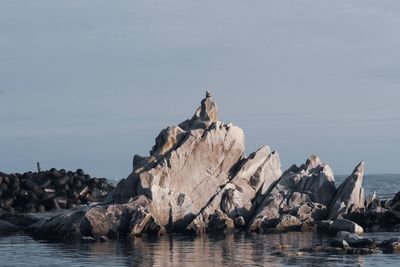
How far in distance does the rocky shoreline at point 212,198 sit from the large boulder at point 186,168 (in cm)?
6

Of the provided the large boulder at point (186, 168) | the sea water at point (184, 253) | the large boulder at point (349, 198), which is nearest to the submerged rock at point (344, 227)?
the sea water at point (184, 253)

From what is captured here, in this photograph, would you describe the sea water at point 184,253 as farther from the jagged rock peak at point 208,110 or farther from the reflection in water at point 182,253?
the jagged rock peak at point 208,110

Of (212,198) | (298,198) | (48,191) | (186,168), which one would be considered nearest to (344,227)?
(298,198)

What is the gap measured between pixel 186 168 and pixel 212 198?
241 centimetres

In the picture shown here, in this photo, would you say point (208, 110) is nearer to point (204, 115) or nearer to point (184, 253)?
point (204, 115)

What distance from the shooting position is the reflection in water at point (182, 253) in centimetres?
4662

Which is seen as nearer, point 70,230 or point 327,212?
point 70,230

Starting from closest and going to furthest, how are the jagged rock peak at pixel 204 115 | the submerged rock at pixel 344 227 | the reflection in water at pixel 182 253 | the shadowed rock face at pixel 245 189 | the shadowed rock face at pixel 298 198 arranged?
the reflection in water at pixel 182 253, the submerged rock at pixel 344 227, the shadowed rock face at pixel 245 189, the shadowed rock face at pixel 298 198, the jagged rock peak at pixel 204 115

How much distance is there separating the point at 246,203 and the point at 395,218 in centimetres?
928

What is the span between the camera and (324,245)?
173 ft

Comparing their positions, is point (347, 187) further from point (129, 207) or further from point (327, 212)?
point (129, 207)

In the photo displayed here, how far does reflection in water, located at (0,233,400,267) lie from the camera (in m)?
46.6

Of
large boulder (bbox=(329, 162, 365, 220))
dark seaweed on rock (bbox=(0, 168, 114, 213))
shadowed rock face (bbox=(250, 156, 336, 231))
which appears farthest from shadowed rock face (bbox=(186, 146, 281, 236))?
dark seaweed on rock (bbox=(0, 168, 114, 213))

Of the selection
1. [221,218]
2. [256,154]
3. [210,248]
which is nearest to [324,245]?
[210,248]
